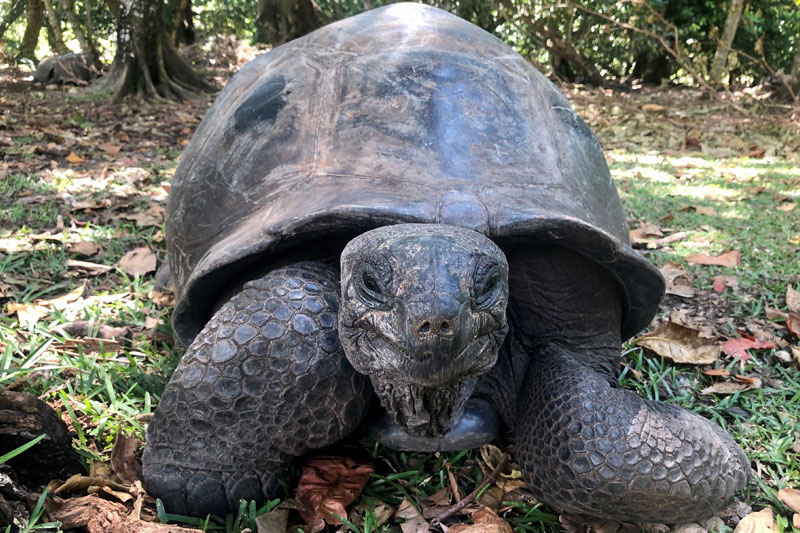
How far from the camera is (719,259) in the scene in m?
3.68

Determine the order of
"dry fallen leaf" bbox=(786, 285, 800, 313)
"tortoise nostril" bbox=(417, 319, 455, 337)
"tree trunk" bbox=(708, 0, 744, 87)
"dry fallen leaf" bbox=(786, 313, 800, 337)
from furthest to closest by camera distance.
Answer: "tree trunk" bbox=(708, 0, 744, 87)
"dry fallen leaf" bbox=(786, 285, 800, 313)
"dry fallen leaf" bbox=(786, 313, 800, 337)
"tortoise nostril" bbox=(417, 319, 455, 337)

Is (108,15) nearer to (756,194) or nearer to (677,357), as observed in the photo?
(756,194)

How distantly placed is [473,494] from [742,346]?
151 cm

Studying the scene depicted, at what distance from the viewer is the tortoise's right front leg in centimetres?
176

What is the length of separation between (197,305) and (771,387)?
2166mm

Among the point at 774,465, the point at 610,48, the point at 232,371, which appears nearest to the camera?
the point at 232,371

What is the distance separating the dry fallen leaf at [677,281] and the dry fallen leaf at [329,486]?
207cm

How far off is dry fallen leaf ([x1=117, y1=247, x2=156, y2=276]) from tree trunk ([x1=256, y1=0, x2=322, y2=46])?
11077 mm

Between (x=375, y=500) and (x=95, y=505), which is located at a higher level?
(x=95, y=505)

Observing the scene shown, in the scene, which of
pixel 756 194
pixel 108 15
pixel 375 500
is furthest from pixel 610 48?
pixel 375 500

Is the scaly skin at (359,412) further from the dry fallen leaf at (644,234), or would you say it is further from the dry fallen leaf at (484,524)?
the dry fallen leaf at (644,234)

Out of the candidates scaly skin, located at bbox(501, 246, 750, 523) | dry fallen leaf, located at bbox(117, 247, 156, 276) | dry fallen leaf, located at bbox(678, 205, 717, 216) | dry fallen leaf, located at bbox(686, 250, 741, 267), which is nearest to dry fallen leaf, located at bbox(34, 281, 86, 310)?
dry fallen leaf, located at bbox(117, 247, 156, 276)

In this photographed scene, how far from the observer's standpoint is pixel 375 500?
1960 mm

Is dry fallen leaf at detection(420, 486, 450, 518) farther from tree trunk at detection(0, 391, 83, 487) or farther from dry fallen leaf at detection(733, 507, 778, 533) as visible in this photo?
tree trunk at detection(0, 391, 83, 487)
